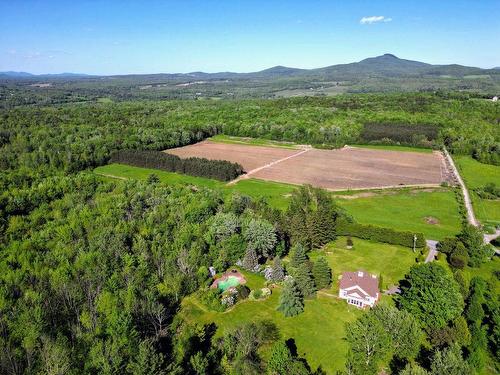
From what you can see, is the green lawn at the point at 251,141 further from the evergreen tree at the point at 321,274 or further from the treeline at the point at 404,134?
the evergreen tree at the point at 321,274

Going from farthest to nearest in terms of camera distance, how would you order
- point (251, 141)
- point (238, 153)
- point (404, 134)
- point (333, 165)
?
point (251, 141)
point (404, 134)
point (238, 153)
point (333, 165)

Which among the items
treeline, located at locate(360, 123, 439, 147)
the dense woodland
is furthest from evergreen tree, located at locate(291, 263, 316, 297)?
treeline, located at locate(360, 123, 439, 147)

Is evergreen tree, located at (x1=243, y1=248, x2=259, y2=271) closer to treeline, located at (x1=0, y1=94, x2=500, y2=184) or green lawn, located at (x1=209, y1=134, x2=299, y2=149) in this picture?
treeline, located at (x1=0, y1=94, x2=500, y2=184)

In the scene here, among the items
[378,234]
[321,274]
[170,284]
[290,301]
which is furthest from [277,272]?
[378,234]

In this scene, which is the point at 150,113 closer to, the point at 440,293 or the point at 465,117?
the point at 465,117

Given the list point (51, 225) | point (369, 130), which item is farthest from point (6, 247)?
point (369, 130)

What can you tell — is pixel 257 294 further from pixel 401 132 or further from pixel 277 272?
pixel 401 132

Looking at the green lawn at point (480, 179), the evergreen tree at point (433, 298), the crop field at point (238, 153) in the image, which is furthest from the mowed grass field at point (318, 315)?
the crop field at point (238, 153)
